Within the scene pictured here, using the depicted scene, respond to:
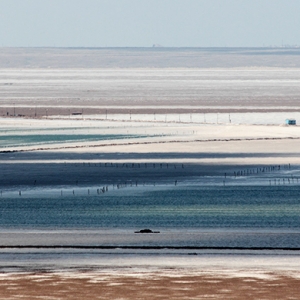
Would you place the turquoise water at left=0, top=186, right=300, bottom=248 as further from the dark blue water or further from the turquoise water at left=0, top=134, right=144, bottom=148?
the turquoise water at left=0, top=134, right=144, bottom=148

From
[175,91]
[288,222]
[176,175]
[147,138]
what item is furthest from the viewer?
[175,91]

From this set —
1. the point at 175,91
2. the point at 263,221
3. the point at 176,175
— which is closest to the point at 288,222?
the point at 263,221

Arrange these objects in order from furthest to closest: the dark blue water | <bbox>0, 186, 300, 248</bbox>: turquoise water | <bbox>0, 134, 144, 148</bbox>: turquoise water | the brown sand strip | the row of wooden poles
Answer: <bbox>0, 134, 144, 148</bbox>: turquoise water
the row of wooden poles
the dark blue water
<bbox>0, 186, 300, 248</bbox>: turquoise water
the brown sand strip

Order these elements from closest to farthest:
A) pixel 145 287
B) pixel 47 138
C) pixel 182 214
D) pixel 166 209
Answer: pixel 145 287
pixel 182 214
pixel 166 209
pixel 47 138

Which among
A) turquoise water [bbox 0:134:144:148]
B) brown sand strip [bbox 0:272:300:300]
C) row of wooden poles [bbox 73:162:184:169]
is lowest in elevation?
brown sand strip [bbox 0:272:300:300]

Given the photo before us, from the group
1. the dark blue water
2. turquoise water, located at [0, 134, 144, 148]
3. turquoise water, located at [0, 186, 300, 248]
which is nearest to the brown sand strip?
turquoise water, located at [0, 186, 300, 248]

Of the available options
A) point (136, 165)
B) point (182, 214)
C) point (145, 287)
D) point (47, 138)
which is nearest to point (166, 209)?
point (182, 214)

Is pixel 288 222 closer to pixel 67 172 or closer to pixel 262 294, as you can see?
pixel 262 294

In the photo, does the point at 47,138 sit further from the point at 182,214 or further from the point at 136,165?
the point at 182,214
